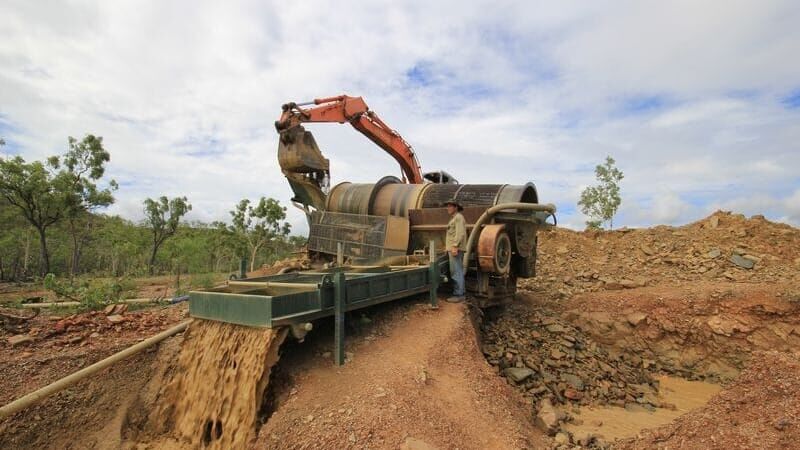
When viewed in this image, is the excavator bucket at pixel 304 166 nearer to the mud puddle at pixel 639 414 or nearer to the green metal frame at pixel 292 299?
the green metal frame at pixel 292 299

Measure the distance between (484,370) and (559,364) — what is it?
2.57 meters

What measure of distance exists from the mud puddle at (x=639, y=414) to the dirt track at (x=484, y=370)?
176 mm

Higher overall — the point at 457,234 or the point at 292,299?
the point at 457,234

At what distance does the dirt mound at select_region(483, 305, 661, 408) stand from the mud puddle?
203 millimetres

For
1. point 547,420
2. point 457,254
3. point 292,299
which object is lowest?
point 547,420

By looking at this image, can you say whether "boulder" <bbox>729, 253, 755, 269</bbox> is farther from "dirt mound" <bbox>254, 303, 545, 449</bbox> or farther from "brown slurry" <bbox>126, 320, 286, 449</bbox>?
"brown slurry" <bbox>126, 320, 286, 449</bbox>

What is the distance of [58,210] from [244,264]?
50.3ft

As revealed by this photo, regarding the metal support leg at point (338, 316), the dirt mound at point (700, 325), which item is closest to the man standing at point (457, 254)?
the metal support leg at point (338, 316)

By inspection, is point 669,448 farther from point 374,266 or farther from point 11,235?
point 11,235

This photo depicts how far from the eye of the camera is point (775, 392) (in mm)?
3754

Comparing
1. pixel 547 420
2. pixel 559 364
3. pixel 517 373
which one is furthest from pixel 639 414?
pixel 547 420

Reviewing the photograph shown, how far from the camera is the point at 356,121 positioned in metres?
11.2

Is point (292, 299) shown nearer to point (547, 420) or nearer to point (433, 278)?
point (433, 278)

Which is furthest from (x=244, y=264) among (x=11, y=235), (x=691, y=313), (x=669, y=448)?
(x=11, y=235)
